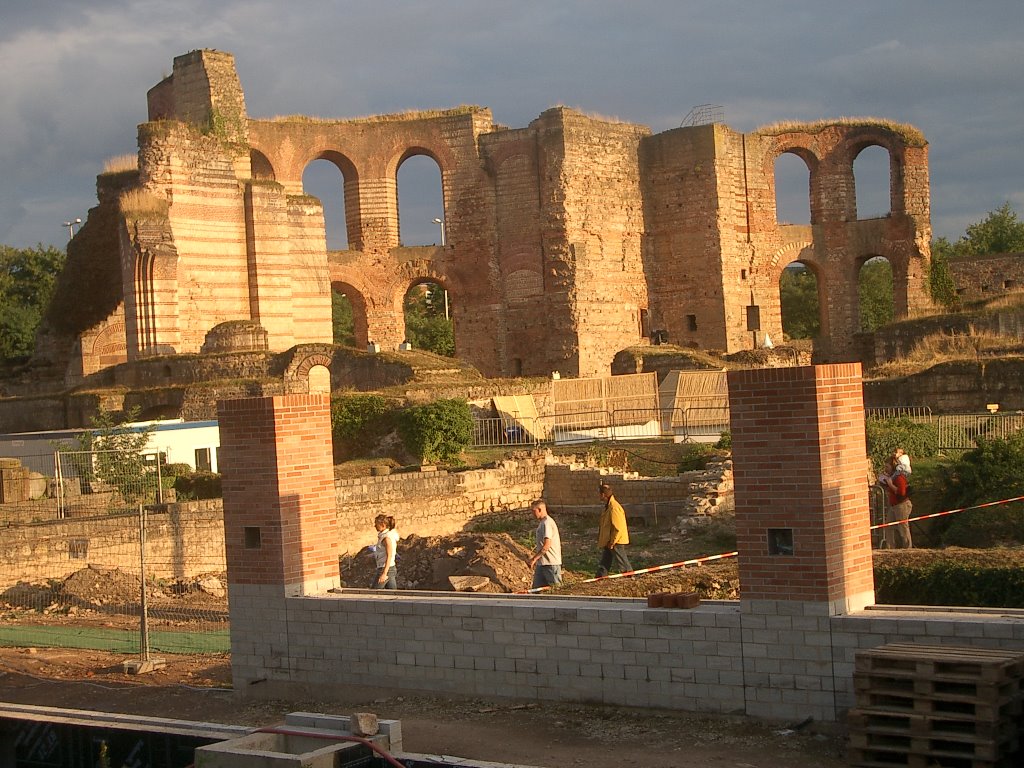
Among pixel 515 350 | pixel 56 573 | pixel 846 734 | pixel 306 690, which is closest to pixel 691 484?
pixel 56 573

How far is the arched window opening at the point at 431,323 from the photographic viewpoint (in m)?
56.8

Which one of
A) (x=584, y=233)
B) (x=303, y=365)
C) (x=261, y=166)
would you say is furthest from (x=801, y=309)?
(x=303, y=365)

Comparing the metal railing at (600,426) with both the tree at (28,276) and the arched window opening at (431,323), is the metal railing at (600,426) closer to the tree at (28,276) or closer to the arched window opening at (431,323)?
the arched window opening at (431,323)

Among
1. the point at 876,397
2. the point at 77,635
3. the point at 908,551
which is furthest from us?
the point at 876,397

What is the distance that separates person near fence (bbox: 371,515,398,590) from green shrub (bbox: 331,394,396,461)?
1223cm

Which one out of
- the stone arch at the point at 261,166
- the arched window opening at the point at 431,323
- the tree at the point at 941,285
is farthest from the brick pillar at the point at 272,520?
the arched window opening at the point at 431,323

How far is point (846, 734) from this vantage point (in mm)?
7691

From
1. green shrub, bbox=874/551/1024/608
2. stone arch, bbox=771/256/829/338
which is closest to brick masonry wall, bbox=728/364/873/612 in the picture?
green shrub, bbox=874/551/1024/608

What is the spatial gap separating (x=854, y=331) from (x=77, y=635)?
29420 millimetres

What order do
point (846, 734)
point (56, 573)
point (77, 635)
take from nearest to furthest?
point (846, 734)
point (77, 635)
point (56, 573)

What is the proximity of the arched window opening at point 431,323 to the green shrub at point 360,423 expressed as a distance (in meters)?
27.3

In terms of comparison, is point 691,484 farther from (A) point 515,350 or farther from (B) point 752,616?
(A) point 515,350

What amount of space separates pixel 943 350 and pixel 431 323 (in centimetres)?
3186

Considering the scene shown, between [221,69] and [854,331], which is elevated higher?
[221,69]
